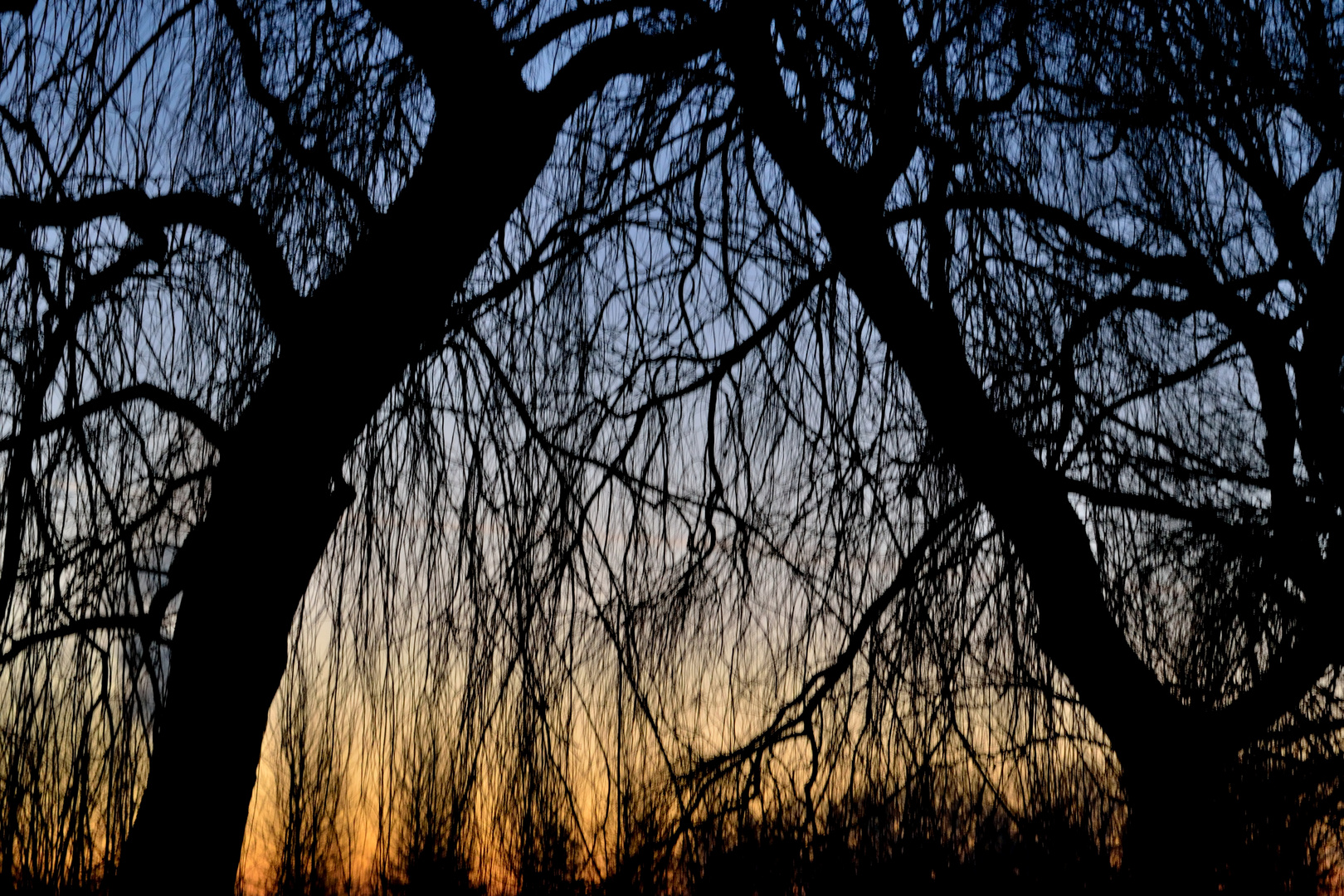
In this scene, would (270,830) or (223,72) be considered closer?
(223,72)

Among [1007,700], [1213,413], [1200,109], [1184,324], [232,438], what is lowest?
[1007,700]

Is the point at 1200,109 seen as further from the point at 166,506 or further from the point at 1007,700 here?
the point at 166,506

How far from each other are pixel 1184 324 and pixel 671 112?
139 centimetres

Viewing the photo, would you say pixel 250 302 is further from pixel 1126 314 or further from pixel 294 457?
pixel 1126 314

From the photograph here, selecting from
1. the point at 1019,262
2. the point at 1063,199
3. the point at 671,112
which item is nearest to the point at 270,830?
the point at 671,112

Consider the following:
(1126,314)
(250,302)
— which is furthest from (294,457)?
(1126,314)

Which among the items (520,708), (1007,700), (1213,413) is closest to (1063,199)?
(1213,413)

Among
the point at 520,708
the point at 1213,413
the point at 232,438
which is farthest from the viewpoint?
the point at 1213,413

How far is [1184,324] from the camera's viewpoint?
115 inches

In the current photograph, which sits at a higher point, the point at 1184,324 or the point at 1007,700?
the point at 1184,324

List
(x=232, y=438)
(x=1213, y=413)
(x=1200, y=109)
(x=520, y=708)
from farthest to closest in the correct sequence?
(x=1213, y=413)
(x=1200, y=109)
(x=520, y=708)
(x=232, y=438)

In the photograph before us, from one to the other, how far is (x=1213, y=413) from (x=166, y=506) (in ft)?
8.16

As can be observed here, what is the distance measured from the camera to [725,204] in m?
2.81

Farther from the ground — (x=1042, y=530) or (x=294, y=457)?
(x=294, y=457)
